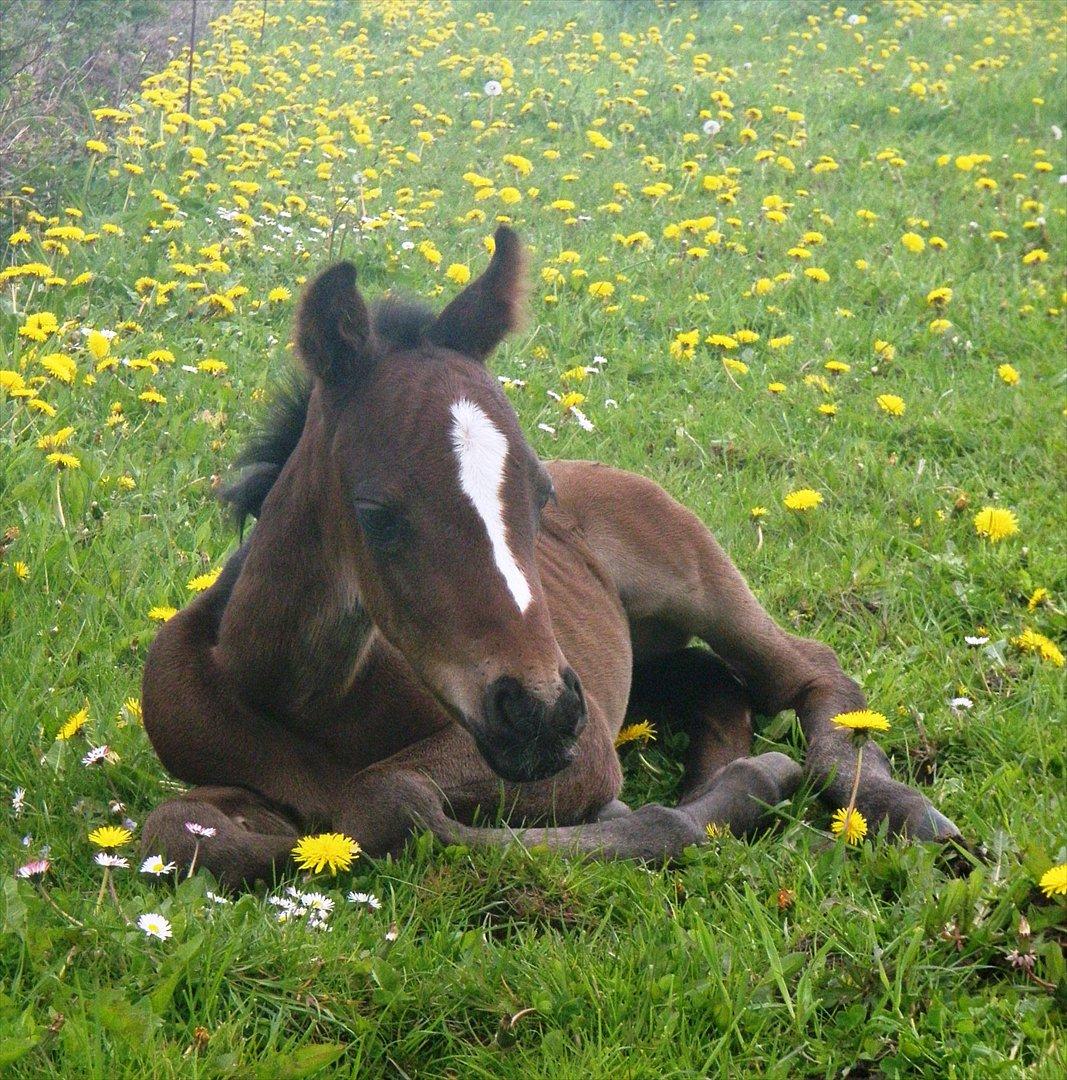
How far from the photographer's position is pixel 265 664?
328cm

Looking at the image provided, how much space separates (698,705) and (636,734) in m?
0.29

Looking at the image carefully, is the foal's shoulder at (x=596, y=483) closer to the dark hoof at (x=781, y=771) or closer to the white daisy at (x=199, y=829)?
the dark hoof at (x=781, y=771)

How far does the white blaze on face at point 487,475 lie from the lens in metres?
2.76

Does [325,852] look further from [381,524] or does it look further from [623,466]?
[623,466]

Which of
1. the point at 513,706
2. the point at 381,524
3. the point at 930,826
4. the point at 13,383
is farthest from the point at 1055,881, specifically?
the point at 13,383

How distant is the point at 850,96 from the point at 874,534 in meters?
8.17

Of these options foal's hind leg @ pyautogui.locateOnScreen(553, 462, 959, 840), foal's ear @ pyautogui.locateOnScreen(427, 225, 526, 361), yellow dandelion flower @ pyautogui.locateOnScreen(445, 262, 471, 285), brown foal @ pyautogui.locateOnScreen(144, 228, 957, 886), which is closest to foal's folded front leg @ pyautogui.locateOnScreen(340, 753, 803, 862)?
brown foal @ pyautogui.locateOnScreen(144, 228, 957, 886)

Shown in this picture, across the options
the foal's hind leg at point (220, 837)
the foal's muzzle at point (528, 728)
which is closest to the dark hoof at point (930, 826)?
the foal's muzzle at point (528, 728)

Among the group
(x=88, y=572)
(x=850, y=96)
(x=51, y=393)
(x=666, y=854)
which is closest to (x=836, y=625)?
(x=666, y=854)

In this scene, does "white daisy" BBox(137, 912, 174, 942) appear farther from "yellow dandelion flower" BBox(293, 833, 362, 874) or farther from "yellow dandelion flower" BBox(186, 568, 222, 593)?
"yellow dandelion flower" BBox(186, 568, 222, 593)

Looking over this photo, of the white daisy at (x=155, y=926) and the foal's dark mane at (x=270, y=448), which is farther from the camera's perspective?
the foal's dark mane at (x=270, y=448)

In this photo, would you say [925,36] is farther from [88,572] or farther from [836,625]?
[88,572]

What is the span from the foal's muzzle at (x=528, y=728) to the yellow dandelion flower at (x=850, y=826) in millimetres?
841

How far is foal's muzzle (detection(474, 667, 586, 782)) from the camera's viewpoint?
2627mm
